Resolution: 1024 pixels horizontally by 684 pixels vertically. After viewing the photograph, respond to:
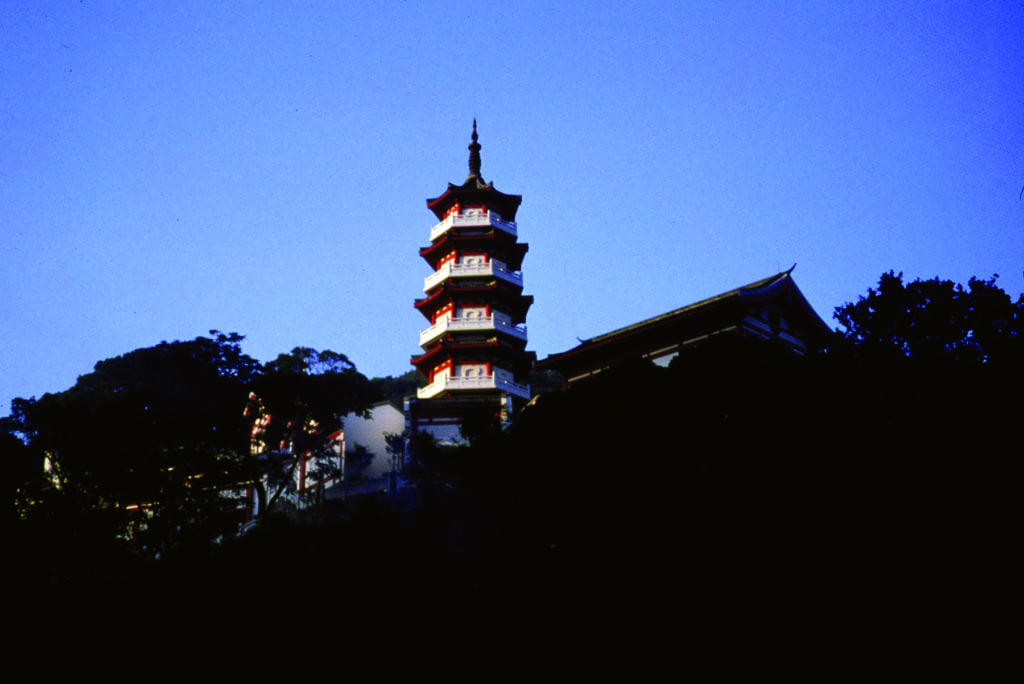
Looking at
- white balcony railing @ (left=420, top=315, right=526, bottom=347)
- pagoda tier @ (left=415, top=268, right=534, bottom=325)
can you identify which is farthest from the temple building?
pagoda tier @ (left=415, top=268, right=534, bottom=325)

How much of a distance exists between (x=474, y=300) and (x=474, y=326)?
72.8 inches

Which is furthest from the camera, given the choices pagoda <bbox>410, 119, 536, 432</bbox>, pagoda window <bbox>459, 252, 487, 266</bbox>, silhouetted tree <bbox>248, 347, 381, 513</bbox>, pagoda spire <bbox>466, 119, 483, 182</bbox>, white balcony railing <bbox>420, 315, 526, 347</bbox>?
pagoda spire <bbox>466, 119, 483, 182</bbox>

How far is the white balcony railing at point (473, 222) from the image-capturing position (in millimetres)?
42031

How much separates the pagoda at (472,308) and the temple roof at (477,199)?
2.1 inches

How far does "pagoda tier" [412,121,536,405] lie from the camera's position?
37.6 metres

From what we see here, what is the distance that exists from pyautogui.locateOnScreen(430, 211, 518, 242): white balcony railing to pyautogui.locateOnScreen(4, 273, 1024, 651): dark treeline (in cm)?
2283

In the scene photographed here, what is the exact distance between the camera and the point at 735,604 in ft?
42.9

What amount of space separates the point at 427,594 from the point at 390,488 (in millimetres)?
15637

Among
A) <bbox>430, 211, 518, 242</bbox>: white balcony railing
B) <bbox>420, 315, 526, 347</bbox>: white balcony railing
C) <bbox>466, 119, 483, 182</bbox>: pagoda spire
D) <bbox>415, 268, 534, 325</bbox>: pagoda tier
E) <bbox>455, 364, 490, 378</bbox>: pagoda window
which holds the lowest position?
<bbox>455, 364, 490, 378</bbox>: pagoda window

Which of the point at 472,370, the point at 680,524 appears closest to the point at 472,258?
the point at 472,370

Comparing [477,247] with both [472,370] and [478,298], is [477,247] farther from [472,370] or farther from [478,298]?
[472,370]

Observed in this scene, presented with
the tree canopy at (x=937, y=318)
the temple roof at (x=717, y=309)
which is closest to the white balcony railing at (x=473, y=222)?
the temple roof at (x=717, y=309)

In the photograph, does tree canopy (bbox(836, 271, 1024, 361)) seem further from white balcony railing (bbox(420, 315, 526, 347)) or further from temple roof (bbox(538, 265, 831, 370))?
white balcony railing (bbox(420, 315, 526, 347))

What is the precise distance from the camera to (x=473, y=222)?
4219 centimetres
